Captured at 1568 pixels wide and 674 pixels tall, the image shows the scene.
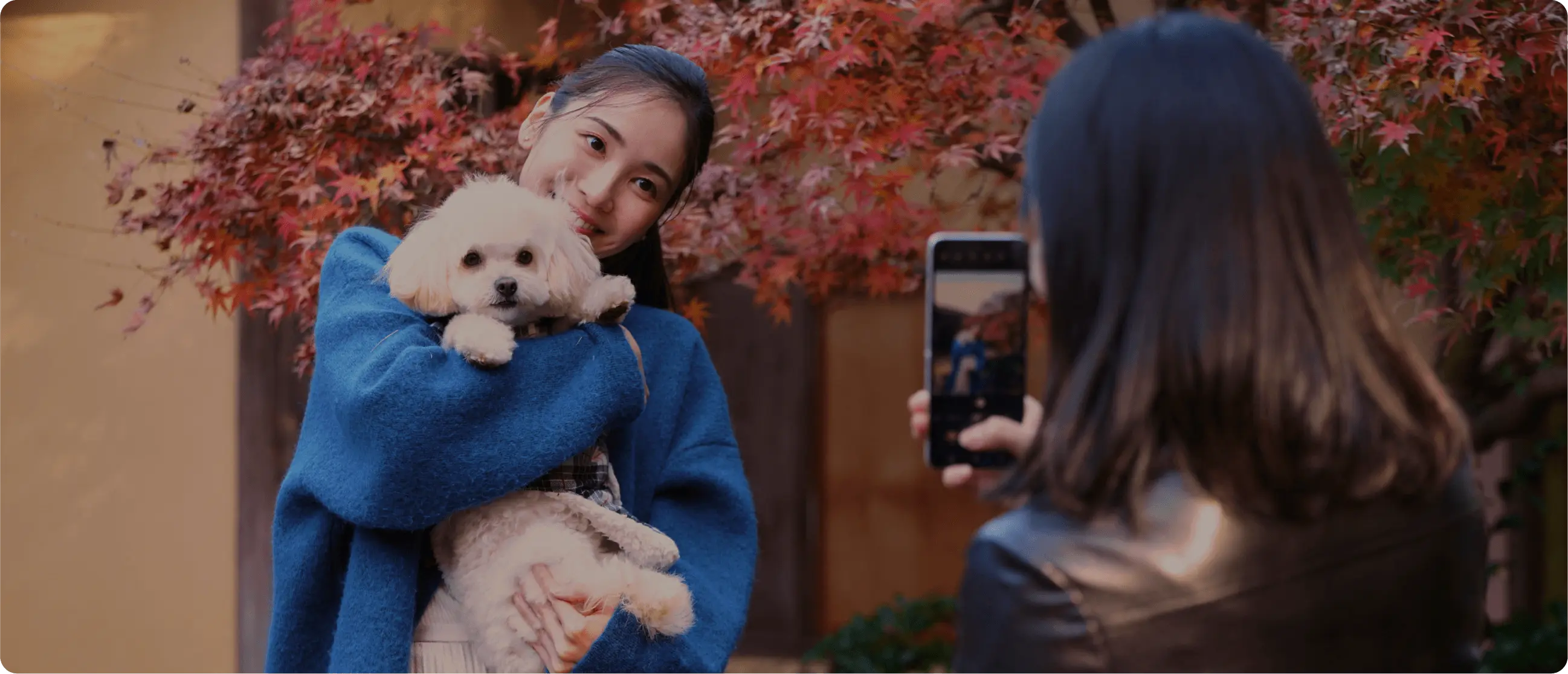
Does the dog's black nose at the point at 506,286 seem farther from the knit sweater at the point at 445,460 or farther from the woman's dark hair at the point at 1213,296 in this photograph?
the woman's dark hair at the point at 1213,296

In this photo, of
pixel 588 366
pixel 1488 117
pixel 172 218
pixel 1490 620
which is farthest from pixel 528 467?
pixel 1490 620

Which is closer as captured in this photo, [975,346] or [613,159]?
[975,346]

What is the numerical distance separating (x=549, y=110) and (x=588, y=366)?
24.0 inches

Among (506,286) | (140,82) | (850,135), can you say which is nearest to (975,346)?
(506,286)

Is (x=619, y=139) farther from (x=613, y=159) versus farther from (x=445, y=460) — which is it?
(x=445, y=460)

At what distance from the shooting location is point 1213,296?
1033 millimetres

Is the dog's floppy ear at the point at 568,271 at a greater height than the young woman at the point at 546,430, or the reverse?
the dog's floppy ear at the point at 568,271

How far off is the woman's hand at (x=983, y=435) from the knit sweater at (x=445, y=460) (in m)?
0.55

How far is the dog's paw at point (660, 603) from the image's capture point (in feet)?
6.04

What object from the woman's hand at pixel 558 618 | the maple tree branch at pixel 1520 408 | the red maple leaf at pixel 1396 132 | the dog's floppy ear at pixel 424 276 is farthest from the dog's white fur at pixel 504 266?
the maple tree branch at pixel 1520 408

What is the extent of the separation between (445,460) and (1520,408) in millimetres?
4576

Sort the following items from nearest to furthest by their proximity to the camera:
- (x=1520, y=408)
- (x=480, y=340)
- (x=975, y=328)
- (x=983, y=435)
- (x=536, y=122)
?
(x=983, y=435)
(x=975, y=328)
(x=480, y=340)
(x=536, y=122)
(x=1520, y=408)

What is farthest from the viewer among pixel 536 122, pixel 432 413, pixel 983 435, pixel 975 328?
pixel 536 122

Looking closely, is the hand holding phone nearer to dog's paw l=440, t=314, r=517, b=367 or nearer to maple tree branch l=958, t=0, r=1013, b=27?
dog's paw l=440, t=314, r=517, b=367
